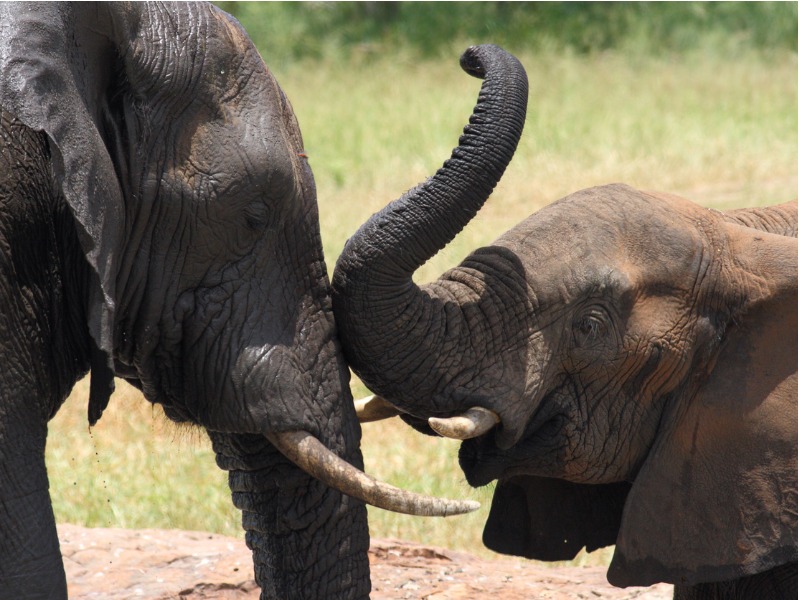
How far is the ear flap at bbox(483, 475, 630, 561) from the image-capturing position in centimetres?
445

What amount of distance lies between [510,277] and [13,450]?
133 centimetres

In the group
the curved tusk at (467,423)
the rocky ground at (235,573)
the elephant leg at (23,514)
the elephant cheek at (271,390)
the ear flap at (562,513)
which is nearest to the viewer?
the elephant leg at (23,514)

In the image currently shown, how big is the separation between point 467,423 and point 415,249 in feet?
1.50

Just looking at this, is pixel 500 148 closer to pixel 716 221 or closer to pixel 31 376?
pixel 716 221

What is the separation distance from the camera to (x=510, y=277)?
3.88 meters

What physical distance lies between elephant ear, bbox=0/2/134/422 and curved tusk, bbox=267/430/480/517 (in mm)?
498

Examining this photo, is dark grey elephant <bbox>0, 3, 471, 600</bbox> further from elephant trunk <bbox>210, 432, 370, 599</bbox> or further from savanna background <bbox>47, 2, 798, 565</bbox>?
savanna background <bbox>47, 2, 798, 565</bbox>

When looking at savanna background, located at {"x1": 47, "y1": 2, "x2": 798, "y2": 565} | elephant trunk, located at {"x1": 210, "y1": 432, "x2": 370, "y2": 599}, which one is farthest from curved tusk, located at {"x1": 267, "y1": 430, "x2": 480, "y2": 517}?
savanna background, located at {"x1": 47, "y1": 2, "x2": 798, "y2": 565}

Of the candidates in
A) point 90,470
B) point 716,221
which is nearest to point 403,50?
point 90,470

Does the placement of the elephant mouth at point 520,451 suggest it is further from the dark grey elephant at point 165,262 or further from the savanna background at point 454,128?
the dark grey elephant at point 165,262

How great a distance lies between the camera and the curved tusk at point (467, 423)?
3.69m

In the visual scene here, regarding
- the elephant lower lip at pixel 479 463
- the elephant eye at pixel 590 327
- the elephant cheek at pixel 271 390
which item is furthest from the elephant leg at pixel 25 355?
the elephant eye at pixel 590 327

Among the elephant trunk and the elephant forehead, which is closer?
the elephant trunk

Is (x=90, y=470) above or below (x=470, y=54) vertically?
below
